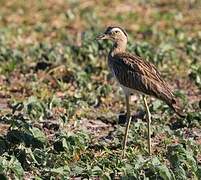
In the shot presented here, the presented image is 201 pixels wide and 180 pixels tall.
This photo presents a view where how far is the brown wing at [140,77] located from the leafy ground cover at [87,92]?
1.72 ft

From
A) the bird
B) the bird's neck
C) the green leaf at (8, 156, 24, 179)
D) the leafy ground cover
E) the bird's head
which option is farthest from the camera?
the bird's head

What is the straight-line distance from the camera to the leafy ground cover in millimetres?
7184

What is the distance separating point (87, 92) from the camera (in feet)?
33.4

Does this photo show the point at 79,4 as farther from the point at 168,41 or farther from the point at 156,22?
the point at 168,41

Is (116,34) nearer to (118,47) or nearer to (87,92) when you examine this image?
(118,47)

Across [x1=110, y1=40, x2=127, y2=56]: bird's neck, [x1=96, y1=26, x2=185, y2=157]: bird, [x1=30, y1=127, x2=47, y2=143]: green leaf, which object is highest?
[x1=110, y1=40, x2=127, y2=56]: bird's neck

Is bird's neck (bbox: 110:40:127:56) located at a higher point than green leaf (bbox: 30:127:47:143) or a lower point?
higher

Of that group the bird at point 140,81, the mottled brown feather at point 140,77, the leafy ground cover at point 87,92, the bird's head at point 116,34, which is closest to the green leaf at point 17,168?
the leafy ground cover at point 87,92

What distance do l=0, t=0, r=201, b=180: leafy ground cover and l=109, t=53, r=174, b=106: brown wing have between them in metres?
0.52

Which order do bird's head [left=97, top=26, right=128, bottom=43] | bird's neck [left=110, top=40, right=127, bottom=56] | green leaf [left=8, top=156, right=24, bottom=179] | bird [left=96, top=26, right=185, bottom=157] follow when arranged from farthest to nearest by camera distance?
bird's head [left=97, top=26, right=128, bottom=43] → bird's neck [left=110, top=40, right=127, bottom=56] → bird [left=96, top=26, right=185, bottom=157] → green leaf [left=8, top=156, right=24, bottom=179]

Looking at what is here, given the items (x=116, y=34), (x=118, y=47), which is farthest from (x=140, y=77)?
(x=116, y=34)

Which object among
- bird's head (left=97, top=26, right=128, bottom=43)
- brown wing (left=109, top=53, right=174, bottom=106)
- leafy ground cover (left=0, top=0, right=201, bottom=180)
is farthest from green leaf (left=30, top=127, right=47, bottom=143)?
bird's head (left=97, top=26, right=128, bottom=43)

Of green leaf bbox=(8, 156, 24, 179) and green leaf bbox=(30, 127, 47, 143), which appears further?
green leaf bbox=(30, 127, 47, 143)

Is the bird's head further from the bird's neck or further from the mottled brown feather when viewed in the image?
the mottled brown feather
